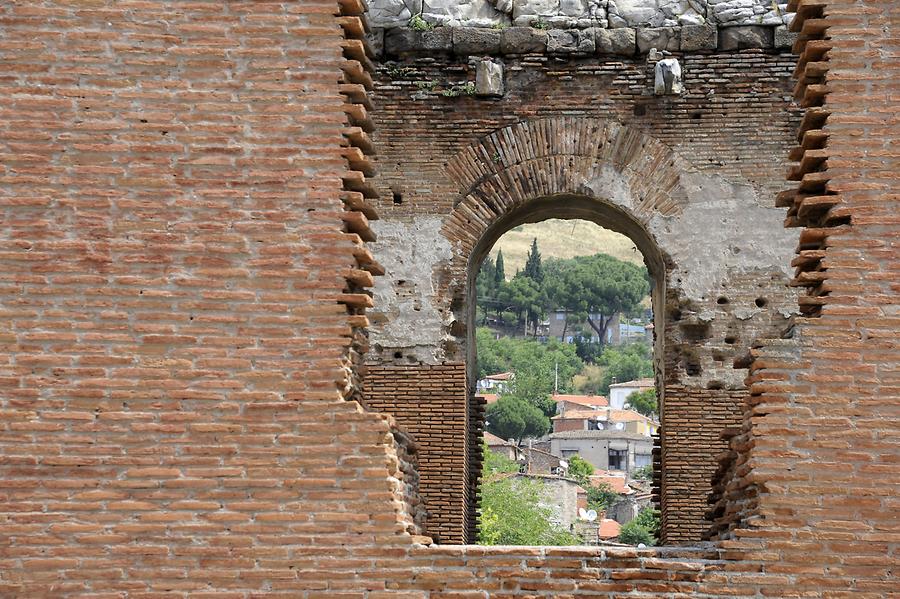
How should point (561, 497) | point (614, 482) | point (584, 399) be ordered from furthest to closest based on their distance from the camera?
1. point (584, 399)
2. point (614, 482)
3. point (561, 497)

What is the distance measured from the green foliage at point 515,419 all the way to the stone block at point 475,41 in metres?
56.7

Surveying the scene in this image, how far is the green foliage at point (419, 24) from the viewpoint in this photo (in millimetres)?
10648

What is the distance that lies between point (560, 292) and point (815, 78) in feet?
288

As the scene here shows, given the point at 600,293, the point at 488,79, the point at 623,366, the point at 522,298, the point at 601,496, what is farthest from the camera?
the point at 600,293

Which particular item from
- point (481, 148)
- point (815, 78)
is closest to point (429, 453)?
point (481, 148)

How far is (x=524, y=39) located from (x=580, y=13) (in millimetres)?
549

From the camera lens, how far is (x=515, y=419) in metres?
67.4

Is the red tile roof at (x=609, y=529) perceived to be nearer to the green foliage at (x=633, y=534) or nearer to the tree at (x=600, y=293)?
the green foliage at (x=633, y=534)

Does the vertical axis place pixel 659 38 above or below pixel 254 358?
above

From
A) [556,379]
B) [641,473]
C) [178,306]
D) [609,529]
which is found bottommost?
[609,529]

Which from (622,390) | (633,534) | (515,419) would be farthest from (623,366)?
(633,534)

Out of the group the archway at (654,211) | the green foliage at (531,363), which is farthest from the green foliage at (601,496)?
the archway at (654,211)

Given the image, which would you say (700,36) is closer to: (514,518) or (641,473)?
(514,518)

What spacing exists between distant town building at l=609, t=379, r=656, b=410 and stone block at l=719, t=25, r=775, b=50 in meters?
66.9
